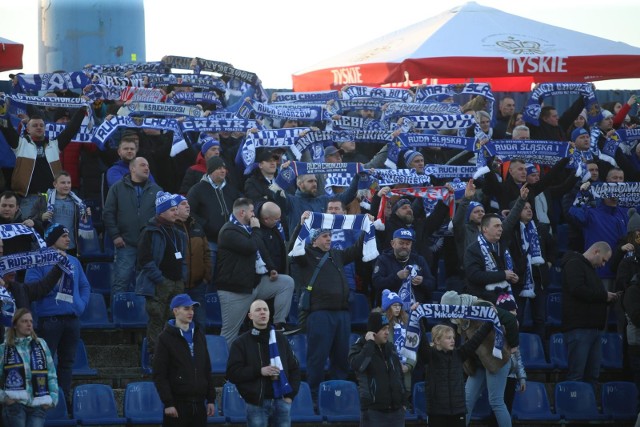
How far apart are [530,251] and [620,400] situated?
1.96m

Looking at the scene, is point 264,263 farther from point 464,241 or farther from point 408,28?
point 408,28

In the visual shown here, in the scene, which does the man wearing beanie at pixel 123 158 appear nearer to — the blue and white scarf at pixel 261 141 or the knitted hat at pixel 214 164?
the knitted hat at pixel 214 164

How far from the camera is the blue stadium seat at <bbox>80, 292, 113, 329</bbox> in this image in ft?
49.8

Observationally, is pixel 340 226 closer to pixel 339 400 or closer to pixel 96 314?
pixel 339 400

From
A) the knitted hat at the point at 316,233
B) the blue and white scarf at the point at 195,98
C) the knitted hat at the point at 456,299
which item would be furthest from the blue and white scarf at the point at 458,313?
the blue and white scarf at the point at 195,98

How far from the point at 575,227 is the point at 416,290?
3.21 m

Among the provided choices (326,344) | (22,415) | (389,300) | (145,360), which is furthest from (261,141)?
(22,415)

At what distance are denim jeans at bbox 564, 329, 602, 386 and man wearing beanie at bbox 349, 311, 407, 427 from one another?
3.10 meters

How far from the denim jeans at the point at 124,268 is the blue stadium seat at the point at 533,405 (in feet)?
14.2

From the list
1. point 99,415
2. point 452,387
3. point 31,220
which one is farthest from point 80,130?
point 452,387

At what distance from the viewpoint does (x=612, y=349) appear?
54.1ft

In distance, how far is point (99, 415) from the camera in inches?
529

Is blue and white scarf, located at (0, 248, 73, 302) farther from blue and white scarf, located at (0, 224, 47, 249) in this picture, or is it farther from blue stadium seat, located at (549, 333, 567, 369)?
blue stadium seat, located at (549, 333, 567, 369)

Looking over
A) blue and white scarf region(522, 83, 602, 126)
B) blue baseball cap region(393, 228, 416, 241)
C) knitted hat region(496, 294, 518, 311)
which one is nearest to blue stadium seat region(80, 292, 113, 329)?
blue baseball cap region(393, 228, 416, 241)
